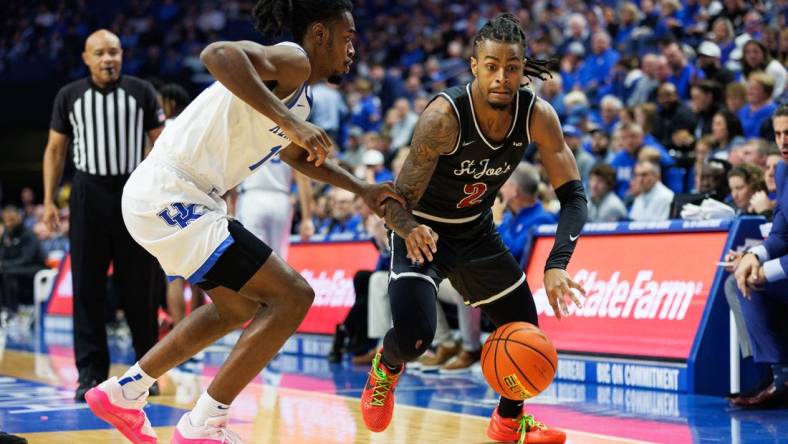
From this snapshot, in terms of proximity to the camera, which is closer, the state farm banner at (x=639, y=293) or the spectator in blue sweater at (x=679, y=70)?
the state farm banner at (x=639, y=293)

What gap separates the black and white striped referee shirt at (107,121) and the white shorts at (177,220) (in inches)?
106

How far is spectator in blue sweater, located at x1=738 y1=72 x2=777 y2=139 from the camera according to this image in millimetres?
10227

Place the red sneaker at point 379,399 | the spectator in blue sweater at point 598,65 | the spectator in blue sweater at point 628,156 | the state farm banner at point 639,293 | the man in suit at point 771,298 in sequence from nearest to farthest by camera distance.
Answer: the red sneaker at point 379,399 < the man in suit at point 771,298 < the state farm banner at point 639,293 < the spectator in blue sweater at point 628,156 < the spectator in blue sweater at point 598,65

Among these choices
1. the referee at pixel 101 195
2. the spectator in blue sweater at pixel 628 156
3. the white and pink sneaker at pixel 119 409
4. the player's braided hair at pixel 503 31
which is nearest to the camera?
the white and pink sneaker at pixel 119 409

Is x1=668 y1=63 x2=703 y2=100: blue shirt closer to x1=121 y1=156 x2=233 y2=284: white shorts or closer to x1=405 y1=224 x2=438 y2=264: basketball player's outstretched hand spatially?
x1=405 y1=224 x2=438 y2=264: basketball player's outstretched hand

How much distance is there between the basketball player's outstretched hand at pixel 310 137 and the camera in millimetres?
4141

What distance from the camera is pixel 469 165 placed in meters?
5.25

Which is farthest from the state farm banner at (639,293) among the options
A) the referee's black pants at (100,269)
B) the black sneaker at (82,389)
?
the black sneaker at (82,389)

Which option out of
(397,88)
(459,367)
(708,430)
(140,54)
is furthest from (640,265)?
(140,54)

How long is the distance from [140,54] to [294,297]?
20.9 meters

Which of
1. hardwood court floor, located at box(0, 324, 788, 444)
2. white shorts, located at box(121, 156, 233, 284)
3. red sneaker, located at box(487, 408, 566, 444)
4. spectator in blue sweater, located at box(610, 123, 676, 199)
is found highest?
spectator in blue sweater, located at box(610, 123, 676, 199)

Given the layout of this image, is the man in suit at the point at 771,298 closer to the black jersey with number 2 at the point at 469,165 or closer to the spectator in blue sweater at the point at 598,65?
the black jersey with number 2 at the point at 469,165

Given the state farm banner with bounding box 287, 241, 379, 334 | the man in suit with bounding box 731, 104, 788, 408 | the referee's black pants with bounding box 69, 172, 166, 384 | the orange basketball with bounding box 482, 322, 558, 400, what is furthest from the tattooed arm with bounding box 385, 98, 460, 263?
the state farm banner with bounding box 287, 241, 379, 334

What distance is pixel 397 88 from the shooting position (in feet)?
61.4
